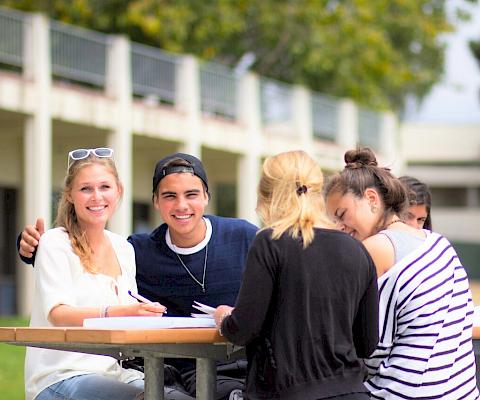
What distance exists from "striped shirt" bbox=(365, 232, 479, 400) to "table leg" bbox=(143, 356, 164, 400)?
75cm

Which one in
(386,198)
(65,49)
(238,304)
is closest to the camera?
(238,304)

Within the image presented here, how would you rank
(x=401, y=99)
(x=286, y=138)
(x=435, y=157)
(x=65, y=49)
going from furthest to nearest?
(x=435, y=157) < (x=401, y=99) < (x=286, y=138) < (x=65, y=49)

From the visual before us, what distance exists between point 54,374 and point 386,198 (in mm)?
1450

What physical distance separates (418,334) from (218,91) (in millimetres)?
20295

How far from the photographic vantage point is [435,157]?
167 feet

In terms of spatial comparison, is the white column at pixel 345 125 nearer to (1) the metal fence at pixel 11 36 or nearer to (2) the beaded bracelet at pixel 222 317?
(1) the metal fence at pixel 11 36

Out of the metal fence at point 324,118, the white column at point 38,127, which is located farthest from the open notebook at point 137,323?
the metal fence at point 324,118

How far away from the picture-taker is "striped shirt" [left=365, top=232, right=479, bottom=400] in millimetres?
4395

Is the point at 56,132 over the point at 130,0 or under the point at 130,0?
under

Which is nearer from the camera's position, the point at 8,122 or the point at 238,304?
the point at 238,304

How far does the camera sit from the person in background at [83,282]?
15.3 feet

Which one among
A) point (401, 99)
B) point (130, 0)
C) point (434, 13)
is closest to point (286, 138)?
point (130, 0)

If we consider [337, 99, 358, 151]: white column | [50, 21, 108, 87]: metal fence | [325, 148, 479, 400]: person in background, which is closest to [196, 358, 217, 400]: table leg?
[325, 148, 479, 400]: person in background

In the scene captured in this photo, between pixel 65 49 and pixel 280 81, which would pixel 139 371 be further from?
pixel 280 81
